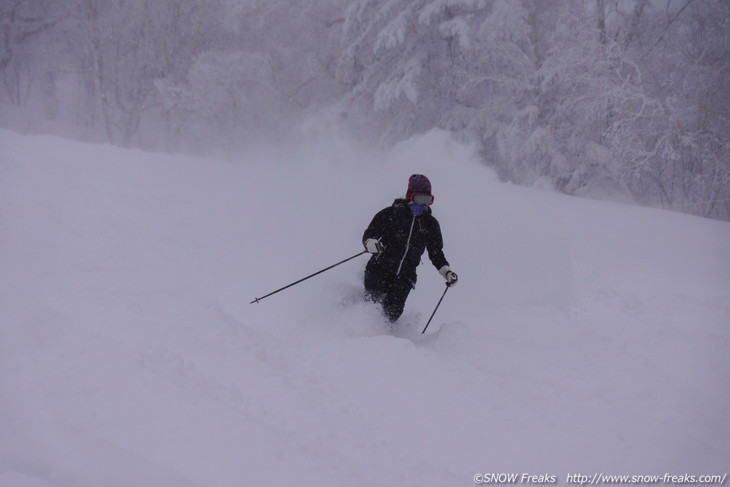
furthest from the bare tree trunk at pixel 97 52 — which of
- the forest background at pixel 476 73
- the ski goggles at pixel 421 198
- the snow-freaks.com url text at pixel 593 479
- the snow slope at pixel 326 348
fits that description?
the snow-freaks.com url text at pixel 593 479

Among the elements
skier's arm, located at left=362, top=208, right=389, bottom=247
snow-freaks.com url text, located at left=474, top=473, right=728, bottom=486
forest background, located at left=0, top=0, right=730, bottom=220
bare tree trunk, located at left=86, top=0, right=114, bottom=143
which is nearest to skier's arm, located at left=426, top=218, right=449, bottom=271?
skier's arm, located at left=362, top=208, right=389, bottom=247

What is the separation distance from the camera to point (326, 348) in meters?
3.90

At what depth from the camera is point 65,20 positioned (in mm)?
23250

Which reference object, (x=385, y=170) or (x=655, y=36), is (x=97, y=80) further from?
(x=655, y=36)

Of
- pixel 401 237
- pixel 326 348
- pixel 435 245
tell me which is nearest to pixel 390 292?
pixel 401 237

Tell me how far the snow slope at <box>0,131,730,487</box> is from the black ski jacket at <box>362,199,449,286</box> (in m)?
0.62

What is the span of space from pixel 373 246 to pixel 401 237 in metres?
0.45

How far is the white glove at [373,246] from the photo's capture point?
4.71 metres

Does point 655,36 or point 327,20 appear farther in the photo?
point 327,20

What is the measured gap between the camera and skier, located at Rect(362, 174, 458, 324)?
5.00m

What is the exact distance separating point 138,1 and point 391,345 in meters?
26.4

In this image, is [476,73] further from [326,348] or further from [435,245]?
[326,348]

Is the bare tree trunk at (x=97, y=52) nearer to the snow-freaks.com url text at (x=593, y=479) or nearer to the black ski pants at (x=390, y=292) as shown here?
the black ski pants at (x=390, y=292)

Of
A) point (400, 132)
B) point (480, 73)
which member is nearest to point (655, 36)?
point (480, 73)
